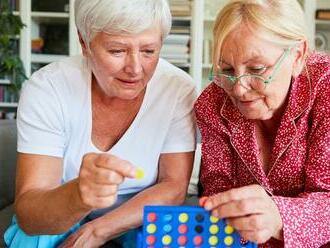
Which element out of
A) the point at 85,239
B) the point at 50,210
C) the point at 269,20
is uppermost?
the point at 269,20

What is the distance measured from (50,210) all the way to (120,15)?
432 millimetres

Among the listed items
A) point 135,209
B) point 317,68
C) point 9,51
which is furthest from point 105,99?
point 9,51

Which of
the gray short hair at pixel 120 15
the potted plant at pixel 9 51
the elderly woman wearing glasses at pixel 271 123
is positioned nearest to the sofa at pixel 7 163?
the gray short hair at pixel 120 15

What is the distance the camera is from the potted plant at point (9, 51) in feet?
10.3

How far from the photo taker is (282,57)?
1.00 m

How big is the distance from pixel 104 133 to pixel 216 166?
0.31 m

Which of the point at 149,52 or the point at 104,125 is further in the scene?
the point at 104,125

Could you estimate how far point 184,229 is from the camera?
84 centimetres

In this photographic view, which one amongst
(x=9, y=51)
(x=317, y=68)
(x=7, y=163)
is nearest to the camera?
(x=317, y=68)

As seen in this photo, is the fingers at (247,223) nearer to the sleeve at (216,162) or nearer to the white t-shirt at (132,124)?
the sleeve at (216,162)

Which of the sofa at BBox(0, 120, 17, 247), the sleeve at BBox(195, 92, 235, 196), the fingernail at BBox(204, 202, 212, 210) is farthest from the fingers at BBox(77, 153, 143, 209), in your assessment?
the sofa at BBox(0, 120, 17, 247)

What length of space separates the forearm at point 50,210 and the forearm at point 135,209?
147mm

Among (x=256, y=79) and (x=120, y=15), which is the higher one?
(x=120, y=15)

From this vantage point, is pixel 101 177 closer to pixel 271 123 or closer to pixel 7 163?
pixel 271 123
